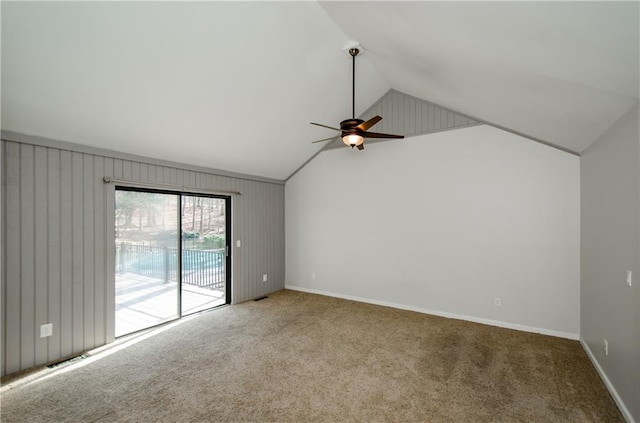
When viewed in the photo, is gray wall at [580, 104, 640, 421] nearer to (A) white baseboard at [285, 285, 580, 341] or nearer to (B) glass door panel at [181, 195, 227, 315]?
(A) white baseboard at [285, 285, 580, 341]

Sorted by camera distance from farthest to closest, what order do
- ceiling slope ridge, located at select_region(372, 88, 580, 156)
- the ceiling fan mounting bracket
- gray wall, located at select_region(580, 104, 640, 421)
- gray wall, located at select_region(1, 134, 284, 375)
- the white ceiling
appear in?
ceiling slope ridge, located at select_region(372, 88, 580, 156), the ceiling fan mounting bracket, gray wall, located at select_region(1, 134, 284, 375), gray wall, located at select_region(580, 104, 640, 421), the white ceiling

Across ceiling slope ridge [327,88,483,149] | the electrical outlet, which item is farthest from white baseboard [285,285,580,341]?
the electrical outlet

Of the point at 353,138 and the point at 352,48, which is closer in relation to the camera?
the point at 353,138

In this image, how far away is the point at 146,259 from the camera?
12.7ft

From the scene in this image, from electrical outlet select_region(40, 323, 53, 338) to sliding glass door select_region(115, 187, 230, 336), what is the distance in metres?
0.70

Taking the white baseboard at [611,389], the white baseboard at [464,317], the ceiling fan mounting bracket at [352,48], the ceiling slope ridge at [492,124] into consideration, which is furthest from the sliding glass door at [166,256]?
the white baseboard at [611,389]

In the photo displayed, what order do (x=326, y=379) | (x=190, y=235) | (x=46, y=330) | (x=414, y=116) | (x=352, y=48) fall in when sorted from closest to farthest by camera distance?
1. (x=326, y=379)
2. (x=46, y=330)
3. (x=352, y=48)
4. (x=190, y=235)
5. (x=414, y=116)

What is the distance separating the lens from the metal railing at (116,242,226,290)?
12.0ft

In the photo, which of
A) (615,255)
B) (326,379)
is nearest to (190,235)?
(326,379)

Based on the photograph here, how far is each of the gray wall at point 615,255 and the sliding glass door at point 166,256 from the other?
4.96 metres

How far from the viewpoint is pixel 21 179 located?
2.75 m

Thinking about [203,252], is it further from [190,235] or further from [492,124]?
[492,124]

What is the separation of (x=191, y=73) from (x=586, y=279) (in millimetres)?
4987

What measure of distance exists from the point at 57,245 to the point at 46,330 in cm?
89
